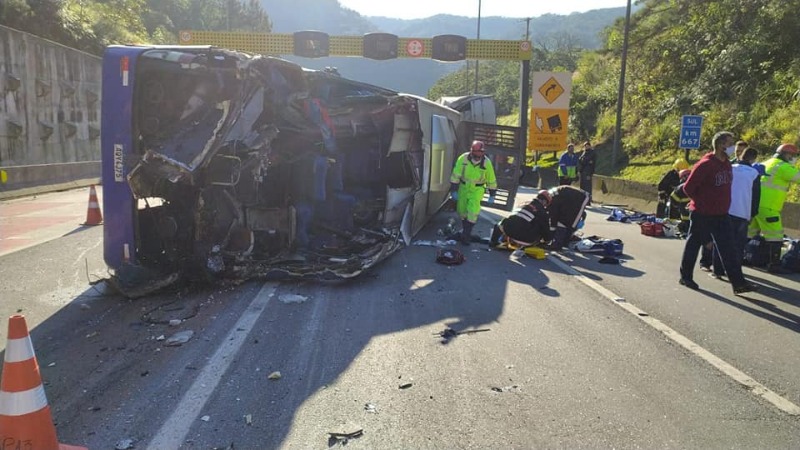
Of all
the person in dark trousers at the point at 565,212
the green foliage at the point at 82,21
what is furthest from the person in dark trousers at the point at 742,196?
the green foliage at the point at 82,21

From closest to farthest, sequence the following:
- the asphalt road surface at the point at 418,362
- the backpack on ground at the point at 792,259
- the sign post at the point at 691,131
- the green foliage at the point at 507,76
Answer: the asphalt road surface at the point at 418,362 → the backpack on ground at the point at 792,259 → the sign post at the point at 691,131 → the green foliage at the point at 507,76

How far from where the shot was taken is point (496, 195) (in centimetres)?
1242

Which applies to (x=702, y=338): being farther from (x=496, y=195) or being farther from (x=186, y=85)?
(x=496, y=195)

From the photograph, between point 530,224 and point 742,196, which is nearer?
point 742,196

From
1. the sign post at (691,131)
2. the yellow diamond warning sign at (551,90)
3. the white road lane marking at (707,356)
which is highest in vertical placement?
the yellow diamond warning sign at (551,90)

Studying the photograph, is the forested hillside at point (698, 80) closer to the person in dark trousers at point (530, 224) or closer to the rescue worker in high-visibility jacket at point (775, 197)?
the rescue worker in high-visibility jacket at point (775, 197)

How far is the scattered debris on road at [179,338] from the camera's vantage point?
4.46 m

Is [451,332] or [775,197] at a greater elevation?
[775,197]

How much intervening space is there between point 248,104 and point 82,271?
2.93 metres

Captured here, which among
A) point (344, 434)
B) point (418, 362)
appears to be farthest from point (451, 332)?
point (344, 434)

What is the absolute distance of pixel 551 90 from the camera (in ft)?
69.2

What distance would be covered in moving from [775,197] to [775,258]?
89 cm

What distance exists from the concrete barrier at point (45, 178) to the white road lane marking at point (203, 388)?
35.7ft

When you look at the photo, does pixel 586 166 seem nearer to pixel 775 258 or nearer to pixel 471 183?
pixel 471 183
